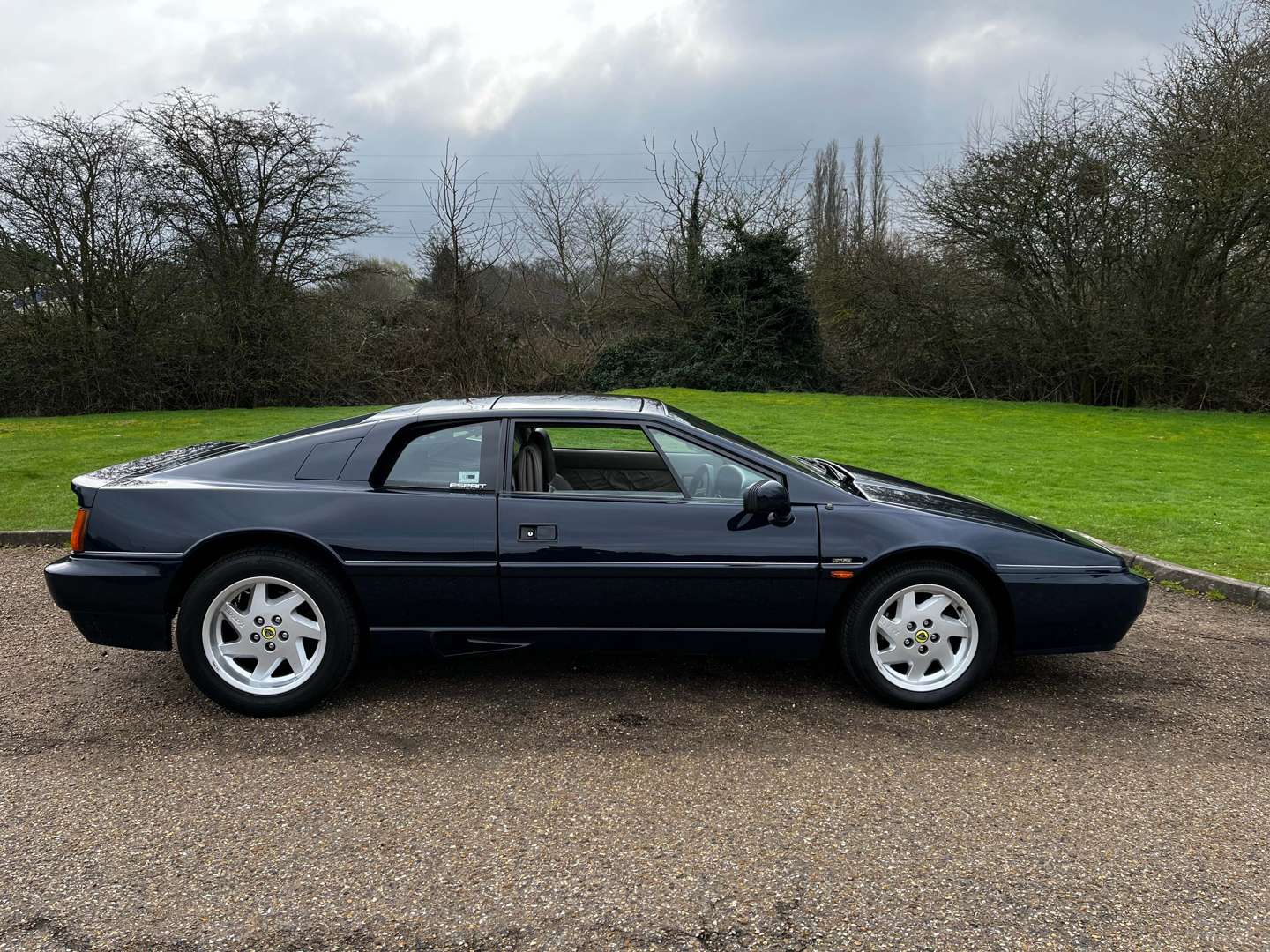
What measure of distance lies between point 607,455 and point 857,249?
23718mm

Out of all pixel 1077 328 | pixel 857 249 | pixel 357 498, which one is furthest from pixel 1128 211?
pixel 357 498

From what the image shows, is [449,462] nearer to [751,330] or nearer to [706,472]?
[706,472]

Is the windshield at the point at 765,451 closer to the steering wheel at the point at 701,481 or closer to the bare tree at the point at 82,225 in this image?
the steering wheel at the point at 701,481

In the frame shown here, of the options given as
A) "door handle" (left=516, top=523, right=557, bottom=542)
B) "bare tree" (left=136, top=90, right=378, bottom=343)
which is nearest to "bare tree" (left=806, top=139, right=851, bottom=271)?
"bare tree" (left=136, top=90, right=378, bottom=343)

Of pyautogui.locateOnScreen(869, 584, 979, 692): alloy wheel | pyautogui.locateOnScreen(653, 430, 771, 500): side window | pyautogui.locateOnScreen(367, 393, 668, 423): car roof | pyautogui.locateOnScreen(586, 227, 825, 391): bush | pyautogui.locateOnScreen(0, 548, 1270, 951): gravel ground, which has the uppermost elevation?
pyautogui.locateOnScreen(586, 227, 825, 391): bush

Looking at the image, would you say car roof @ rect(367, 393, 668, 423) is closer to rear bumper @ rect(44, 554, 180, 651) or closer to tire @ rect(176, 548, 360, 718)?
tire @ rect(176, 548, 360, 718)

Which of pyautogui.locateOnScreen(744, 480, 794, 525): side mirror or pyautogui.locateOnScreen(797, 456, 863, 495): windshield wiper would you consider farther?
pyautogui.locateOnScreen(797, 456, 863, 495): windshield wiper

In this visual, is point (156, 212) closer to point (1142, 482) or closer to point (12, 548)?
point (12, 548)

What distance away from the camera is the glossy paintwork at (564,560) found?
12.5ft

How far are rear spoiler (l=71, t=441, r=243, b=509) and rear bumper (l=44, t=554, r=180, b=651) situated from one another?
29 centimetres

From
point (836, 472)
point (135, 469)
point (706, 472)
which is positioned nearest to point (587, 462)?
point (706, 472)

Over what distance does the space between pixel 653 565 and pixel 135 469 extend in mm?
2499

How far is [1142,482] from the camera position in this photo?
33.2 ft

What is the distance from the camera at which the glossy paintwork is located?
3795 millimetres
